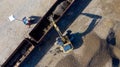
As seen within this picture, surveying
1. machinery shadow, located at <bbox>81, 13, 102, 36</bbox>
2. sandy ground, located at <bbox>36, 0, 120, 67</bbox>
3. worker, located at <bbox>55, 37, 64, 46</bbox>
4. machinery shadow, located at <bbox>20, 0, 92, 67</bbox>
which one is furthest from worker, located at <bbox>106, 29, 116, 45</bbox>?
worker, located at <bbox>55, 37, 64, 46</bbox>

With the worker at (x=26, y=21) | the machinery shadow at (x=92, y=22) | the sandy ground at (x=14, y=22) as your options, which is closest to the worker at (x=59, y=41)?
the machinery shadow at (x=92, y=22)

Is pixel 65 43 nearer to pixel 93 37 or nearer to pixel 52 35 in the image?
pixel 52 35

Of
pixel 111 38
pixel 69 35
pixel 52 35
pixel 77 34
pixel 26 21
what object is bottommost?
pixel 111 38

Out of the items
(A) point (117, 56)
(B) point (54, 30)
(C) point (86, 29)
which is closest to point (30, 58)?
(B) point (54, 30)

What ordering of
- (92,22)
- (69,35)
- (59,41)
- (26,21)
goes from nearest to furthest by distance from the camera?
(59,41), (69,35), (92,22), (26,21)

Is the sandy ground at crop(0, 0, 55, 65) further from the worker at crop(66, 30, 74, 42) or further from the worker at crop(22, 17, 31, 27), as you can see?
the worker at crop(66, 30, 74, 42)

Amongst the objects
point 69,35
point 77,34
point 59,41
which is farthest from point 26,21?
point 77,34

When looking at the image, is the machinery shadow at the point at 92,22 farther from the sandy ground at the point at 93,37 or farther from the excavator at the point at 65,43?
the excavator at the point at 65,43

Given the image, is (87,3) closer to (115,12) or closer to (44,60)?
(115,12)
